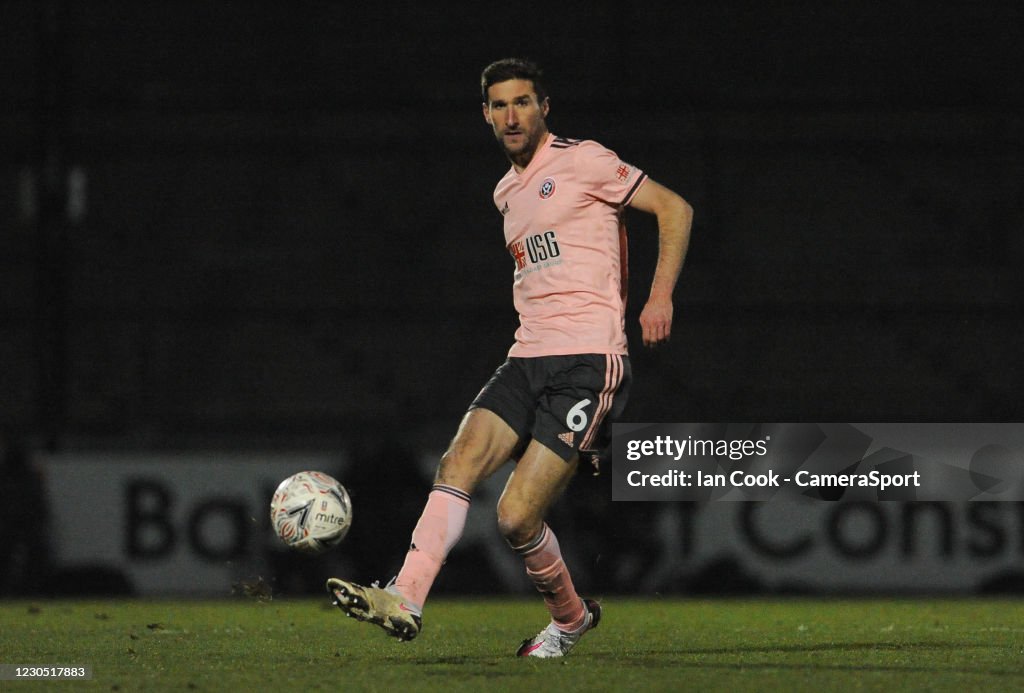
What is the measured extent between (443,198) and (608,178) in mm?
9289

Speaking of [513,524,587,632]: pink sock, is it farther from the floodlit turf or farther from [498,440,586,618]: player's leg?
the floodlit turf

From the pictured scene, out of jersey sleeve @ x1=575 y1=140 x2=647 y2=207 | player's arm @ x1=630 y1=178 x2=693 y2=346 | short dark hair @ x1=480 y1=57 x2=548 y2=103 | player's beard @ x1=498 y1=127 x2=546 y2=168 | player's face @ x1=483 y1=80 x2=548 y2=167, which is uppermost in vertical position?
short dark hair @ x1=480 y1=57 x2=548 y2=103

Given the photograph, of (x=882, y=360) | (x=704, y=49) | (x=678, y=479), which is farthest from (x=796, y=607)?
(x=704, y=49)

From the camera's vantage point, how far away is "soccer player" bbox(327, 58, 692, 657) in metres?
5.49

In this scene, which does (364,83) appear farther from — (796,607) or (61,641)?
(61,641)

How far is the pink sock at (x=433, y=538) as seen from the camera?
5234mm

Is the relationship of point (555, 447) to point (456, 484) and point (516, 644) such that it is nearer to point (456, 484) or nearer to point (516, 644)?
point (456, 484)

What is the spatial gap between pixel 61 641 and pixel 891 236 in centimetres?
964

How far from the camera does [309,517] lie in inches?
232

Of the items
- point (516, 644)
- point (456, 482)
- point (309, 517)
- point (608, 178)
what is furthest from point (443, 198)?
point (456, 482)

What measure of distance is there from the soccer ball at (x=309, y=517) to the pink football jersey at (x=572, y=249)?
0.89 m

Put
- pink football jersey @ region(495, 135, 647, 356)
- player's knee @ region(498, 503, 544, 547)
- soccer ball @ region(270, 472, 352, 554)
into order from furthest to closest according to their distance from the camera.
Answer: soccer ball @ region(270, 472, 352, 554)
pink football jersey @ region(495, 135, 647, 356)
player's knee @ region(498, 503, 544, 547)

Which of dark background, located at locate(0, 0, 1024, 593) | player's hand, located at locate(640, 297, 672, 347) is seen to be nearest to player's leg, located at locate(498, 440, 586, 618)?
player's hand, located at locate(640, 297, 672, 347)

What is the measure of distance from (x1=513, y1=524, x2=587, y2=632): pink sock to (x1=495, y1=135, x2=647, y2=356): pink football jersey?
65 centimetres
